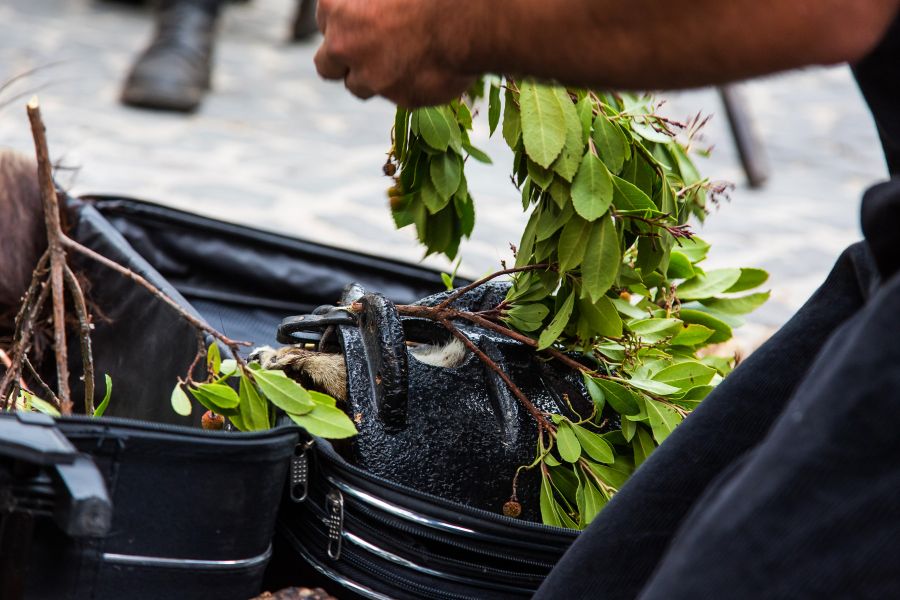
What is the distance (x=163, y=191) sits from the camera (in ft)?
9.94

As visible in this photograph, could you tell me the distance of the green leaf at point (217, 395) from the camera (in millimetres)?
1002

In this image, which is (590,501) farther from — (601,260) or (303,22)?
(303,22)

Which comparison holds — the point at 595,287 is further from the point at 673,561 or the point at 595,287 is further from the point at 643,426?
the point at 673,561

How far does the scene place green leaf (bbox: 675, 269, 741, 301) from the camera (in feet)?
4.56

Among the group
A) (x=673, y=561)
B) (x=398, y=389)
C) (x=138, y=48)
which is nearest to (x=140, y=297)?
(x=398, y=389)

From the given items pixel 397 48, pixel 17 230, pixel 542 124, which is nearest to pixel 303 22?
pixel 17 230

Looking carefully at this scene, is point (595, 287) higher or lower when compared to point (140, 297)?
higher

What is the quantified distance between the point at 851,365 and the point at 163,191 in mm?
2717

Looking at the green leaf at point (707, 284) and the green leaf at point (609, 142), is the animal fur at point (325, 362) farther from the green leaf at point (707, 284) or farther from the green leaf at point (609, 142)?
the green leaf at point (707, 284)

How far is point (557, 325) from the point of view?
1125 millimetres

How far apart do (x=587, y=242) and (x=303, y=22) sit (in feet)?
14.8

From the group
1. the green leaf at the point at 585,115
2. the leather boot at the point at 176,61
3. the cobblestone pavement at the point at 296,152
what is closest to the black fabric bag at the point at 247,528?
the green leaf at the point at 585,115

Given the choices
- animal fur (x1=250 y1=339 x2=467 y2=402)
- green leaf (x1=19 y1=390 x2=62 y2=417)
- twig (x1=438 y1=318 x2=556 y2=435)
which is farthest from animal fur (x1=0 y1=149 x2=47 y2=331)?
twig (x1=438 y1=318 x2=556 y2=435)

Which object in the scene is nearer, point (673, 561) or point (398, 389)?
point (673, 561)
